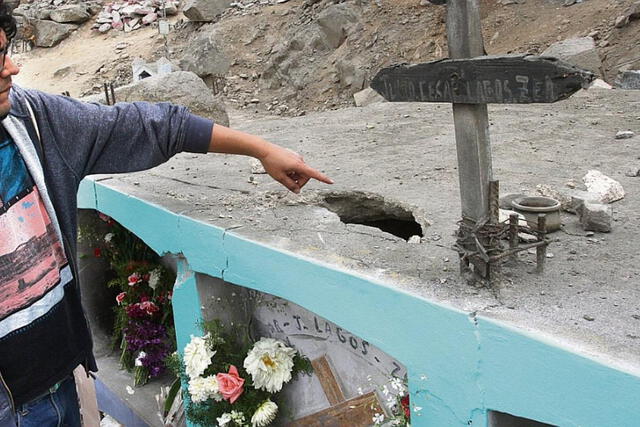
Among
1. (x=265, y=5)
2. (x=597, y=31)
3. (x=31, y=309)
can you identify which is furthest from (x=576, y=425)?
(x=265, y=5)

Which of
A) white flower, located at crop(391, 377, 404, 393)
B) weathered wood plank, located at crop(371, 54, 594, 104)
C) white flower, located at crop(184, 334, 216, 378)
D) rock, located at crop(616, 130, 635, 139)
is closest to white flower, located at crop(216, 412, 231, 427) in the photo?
white flower, located at crop(184, 334, 216, 378)

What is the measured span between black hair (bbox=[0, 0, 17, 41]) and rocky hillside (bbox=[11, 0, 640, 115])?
30.6 ft

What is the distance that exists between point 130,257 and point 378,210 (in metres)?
2.69

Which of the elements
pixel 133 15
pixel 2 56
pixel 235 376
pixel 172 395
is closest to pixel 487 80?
pixel 2 56

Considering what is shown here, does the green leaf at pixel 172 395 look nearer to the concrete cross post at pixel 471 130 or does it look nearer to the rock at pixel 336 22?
the concrete cross post at pixel 471 130

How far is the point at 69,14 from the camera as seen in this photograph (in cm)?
2280

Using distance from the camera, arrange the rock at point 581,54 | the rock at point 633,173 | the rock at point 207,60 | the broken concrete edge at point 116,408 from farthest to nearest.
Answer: the rock at point 207,60, the rock at point 581,54, the broken concrete edge at point 116,408, the rock at point 633,173

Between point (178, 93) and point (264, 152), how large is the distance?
415 cm

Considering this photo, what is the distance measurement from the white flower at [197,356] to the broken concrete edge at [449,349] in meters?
0.44

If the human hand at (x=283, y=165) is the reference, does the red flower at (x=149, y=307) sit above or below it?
below

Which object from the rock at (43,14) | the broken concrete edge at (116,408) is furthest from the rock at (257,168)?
the rock at (43,14)

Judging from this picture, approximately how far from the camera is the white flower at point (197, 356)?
374 cm

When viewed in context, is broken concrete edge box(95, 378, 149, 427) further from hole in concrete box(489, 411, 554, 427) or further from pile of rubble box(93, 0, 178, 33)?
pile of rubble box(93, 0, 178, 33)

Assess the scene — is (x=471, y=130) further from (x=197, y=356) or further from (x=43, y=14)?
(x=43, y=14)
